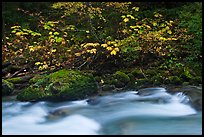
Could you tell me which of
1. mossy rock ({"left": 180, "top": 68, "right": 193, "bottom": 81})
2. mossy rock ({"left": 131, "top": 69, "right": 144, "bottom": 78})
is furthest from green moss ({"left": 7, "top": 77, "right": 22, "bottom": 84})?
mossy rock ({"left": 180, "top": 68, "right": 193, "bottom": 81})

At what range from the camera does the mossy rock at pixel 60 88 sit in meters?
7.03

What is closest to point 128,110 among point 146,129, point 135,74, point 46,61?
point 146,129

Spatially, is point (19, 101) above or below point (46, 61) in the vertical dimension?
below

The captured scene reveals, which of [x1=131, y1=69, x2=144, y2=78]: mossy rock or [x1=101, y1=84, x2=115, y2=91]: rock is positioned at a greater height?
[x1=131, y1=69, x2=144, y2=78]: mossy rock

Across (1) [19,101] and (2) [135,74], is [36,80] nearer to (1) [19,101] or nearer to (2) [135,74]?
(1) [19,101]

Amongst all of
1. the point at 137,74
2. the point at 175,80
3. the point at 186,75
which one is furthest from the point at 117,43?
the point at 186,75

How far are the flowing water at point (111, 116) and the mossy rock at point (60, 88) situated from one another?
160 millimetres

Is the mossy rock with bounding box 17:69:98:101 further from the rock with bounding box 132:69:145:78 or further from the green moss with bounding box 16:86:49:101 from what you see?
the rock with bounding box 132:69:145:78

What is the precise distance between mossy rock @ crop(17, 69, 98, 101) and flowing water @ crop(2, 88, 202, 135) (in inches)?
6.3

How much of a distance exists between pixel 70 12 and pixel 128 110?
15.1 feet

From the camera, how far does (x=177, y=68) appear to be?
343 inches

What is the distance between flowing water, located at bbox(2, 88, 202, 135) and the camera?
5438mm

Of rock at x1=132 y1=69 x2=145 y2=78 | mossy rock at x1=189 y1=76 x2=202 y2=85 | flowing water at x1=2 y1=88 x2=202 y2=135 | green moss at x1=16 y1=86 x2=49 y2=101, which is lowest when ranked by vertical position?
flowing water at x1=2 y1=88 x2=202 y2=135

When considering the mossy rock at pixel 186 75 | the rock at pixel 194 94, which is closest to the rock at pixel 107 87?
Answer: the rock at pixel 194 94
